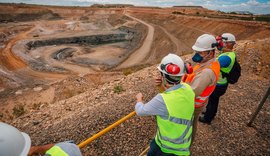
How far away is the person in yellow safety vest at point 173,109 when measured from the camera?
225cm

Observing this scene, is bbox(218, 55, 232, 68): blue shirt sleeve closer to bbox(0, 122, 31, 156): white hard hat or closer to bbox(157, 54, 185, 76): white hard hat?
bbox(157, 54, 185, 76): white hard hat

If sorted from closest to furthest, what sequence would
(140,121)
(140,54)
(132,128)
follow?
(132,128) < (140,121) < (140,54)

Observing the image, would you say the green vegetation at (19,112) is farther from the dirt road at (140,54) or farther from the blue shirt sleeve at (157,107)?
the dirt road at (140,54)

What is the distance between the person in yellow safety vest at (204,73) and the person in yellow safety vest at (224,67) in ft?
3.05

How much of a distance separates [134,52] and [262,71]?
27.1 m

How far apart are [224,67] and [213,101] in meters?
0.98

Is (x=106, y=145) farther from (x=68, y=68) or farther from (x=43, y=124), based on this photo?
(x=68, y=68)

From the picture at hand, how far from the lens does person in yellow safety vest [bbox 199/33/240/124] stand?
428 cm

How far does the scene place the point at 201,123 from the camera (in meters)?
5.44

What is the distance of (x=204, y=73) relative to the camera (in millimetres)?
3260

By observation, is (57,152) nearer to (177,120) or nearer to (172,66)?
(177,120)

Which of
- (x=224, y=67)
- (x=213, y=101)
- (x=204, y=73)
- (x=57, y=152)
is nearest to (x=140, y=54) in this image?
(x=213, y=101)

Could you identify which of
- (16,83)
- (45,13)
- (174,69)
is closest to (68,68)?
(16,83)

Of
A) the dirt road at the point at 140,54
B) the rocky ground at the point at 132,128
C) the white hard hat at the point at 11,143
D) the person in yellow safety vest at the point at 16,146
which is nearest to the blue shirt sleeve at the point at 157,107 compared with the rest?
the person in yellow safety vest at the point at 16,146
